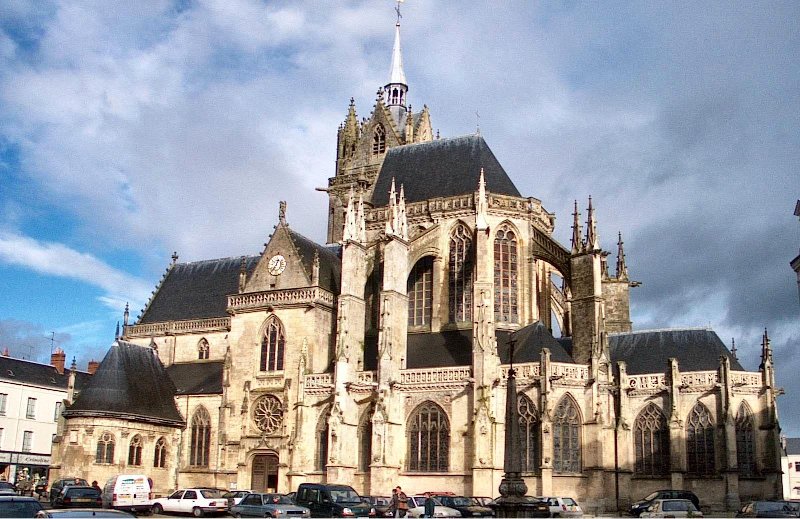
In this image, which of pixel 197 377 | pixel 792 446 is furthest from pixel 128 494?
pixel 792 446

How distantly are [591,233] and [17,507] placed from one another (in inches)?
1076

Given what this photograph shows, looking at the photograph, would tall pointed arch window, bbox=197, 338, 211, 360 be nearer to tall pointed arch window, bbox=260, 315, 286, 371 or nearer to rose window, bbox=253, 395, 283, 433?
tall pointed arch window, bbox=260, 315, 286, 371

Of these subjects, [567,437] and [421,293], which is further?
[421,293]

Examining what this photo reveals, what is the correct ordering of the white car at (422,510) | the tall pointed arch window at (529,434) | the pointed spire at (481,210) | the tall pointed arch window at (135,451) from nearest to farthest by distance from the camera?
the white car at (422,510), the tall pointed arch window at (529,434), the pointed spire at (481,210), the tall pointed arch window at (135,451)

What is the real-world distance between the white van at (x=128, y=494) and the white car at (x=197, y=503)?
889 millimetres

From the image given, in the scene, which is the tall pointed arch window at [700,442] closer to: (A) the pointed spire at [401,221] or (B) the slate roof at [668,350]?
(B) the slate roof at [668,350]

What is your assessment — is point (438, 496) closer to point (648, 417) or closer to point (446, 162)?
point (648, 417)

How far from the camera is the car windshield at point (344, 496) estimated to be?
917 inches

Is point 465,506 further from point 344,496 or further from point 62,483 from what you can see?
point 62,483

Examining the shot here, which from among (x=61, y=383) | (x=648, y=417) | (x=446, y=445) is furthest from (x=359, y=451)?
(x=61, y=383)

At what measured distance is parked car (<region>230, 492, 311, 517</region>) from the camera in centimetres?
2202

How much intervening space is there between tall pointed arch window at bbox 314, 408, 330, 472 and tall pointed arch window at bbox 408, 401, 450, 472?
3592 mm

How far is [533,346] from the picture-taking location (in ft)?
112

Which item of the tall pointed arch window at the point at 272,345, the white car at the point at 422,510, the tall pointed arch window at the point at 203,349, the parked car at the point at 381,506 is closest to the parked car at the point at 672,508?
the white car at the point at 422,510
